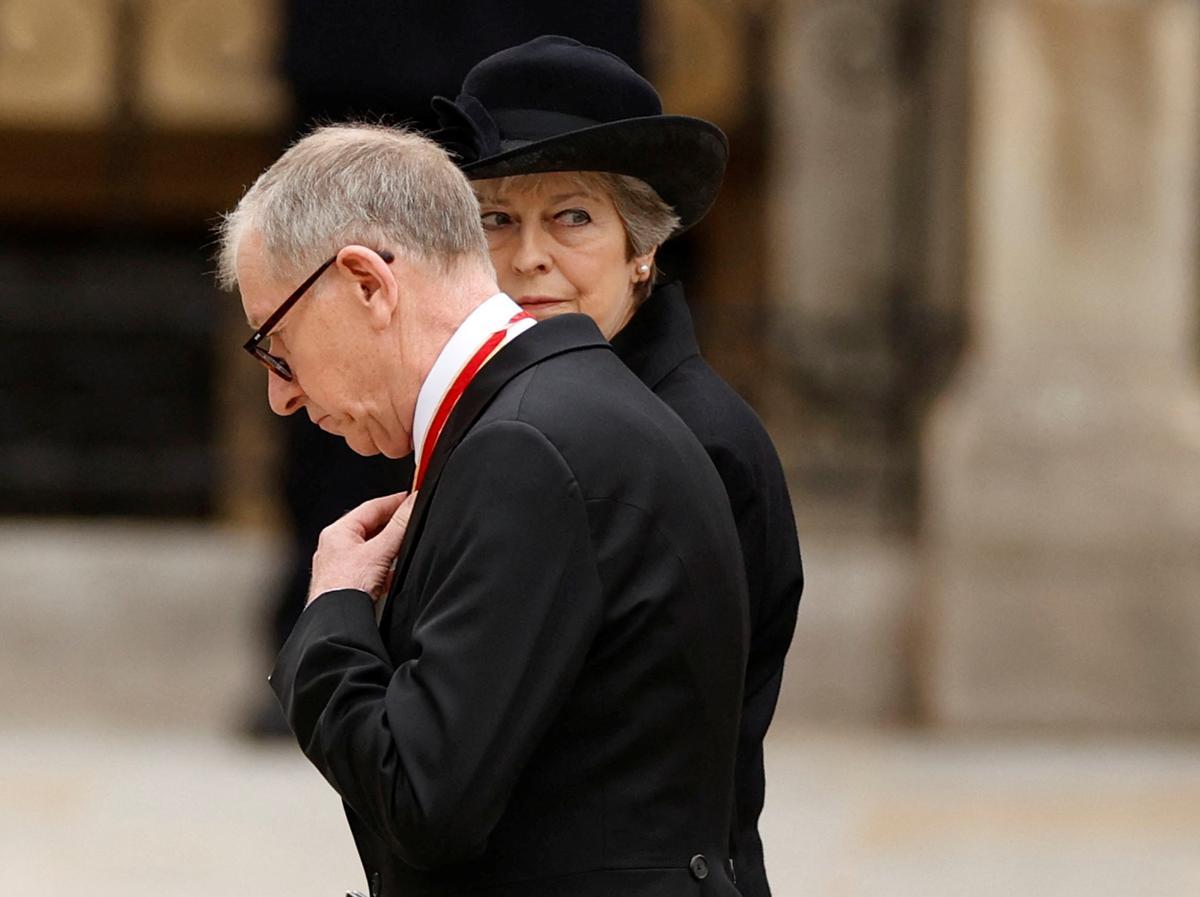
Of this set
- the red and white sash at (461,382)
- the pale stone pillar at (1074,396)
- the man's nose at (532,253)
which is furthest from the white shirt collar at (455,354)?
the pale stone pillar at (1074,396)

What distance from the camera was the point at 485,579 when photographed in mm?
2217

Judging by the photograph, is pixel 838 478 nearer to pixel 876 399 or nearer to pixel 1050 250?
pixel 876 399

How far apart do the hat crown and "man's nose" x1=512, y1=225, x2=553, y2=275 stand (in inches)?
6.3

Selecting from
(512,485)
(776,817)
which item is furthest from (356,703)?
(776,817)

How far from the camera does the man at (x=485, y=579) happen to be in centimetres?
222

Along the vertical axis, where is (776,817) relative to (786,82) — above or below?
below

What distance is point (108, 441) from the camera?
881 cm

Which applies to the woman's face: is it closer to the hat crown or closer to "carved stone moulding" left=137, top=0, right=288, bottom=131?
the hat crown

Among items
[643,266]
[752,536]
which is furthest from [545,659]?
[643,266]

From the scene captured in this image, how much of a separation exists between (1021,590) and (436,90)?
251cm

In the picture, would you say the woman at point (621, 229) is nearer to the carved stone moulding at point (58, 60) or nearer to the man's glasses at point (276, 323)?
the man's glasses at point (276, 323)

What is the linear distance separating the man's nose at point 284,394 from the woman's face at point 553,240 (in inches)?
20.5

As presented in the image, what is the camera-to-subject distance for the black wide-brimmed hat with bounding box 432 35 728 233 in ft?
9.20

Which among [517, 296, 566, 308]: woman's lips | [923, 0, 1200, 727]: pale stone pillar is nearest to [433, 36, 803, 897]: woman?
[517, 296, 566, 308]: woman's lips
